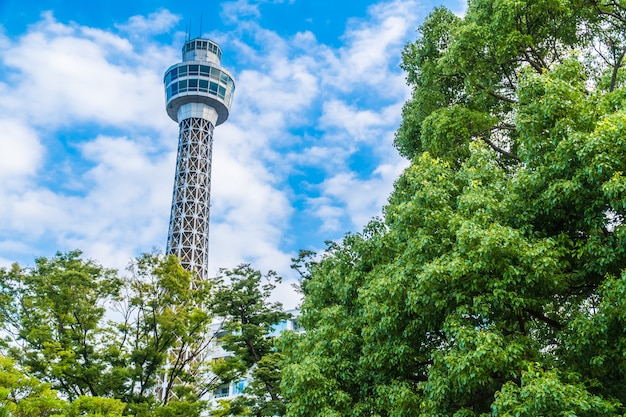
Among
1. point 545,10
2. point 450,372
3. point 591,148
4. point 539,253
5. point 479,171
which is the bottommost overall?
point 450,372

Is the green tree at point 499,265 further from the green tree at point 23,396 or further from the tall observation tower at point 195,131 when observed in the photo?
the tall observation tower at point 195,131

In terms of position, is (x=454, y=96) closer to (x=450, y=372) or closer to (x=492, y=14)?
(x=492, y=14)

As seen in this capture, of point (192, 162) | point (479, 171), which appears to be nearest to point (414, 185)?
point (479, 171)

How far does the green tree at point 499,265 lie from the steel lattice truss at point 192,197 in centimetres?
4335

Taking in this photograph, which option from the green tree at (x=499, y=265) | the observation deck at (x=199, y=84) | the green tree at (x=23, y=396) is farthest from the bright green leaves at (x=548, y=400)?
the observation deck at (x=199, y=84)

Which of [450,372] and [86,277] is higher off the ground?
[86,277]

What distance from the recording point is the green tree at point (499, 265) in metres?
6.84

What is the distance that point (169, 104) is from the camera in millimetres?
58031

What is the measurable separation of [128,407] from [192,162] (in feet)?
139

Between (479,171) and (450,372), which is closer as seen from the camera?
(450,372)

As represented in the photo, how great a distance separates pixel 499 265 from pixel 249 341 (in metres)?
12.6

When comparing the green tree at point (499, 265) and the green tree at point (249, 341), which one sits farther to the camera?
the green tree at point (249, 341)

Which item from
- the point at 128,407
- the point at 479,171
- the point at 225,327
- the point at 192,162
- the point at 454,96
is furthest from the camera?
the point at 192,162

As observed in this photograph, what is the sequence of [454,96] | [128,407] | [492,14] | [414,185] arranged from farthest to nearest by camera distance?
[128,407] < [454,96] < [492,14] < [414,185]
